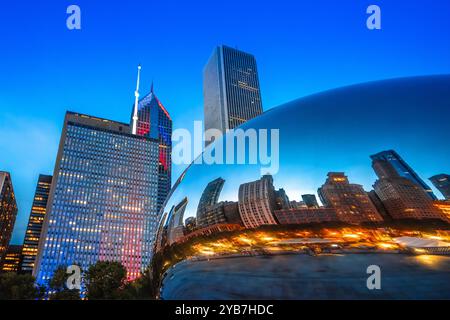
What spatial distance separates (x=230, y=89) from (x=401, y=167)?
155 m

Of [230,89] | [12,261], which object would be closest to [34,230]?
[12,261]

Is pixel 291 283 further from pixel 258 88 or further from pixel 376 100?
pixel 258 88

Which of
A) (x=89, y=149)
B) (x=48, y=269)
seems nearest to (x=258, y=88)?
(x=89, y=149)

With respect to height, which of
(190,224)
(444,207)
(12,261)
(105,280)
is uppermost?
(444,207)

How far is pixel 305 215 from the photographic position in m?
2.14

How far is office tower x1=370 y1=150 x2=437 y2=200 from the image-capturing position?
2051 millimetres

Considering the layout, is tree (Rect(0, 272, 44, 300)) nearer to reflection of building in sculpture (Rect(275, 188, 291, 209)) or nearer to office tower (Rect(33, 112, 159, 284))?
reflection of building in sculpture (Rect(275, 188, 291, 209))

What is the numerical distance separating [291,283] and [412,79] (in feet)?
7.46

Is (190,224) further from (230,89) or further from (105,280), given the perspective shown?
(230,89)

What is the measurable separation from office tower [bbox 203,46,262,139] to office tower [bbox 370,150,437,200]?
138m

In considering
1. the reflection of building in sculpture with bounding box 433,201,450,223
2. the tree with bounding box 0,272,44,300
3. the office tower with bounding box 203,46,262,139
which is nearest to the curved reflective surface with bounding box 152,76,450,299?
the reflection of building in sculpture with bounding box 433,201,450,223

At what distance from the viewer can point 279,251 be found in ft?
6.87

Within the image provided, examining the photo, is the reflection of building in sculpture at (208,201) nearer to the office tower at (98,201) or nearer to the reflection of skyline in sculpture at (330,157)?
the reflection of skyline in sculpture at (330,157)

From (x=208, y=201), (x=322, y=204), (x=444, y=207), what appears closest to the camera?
(x=444, y=207)
